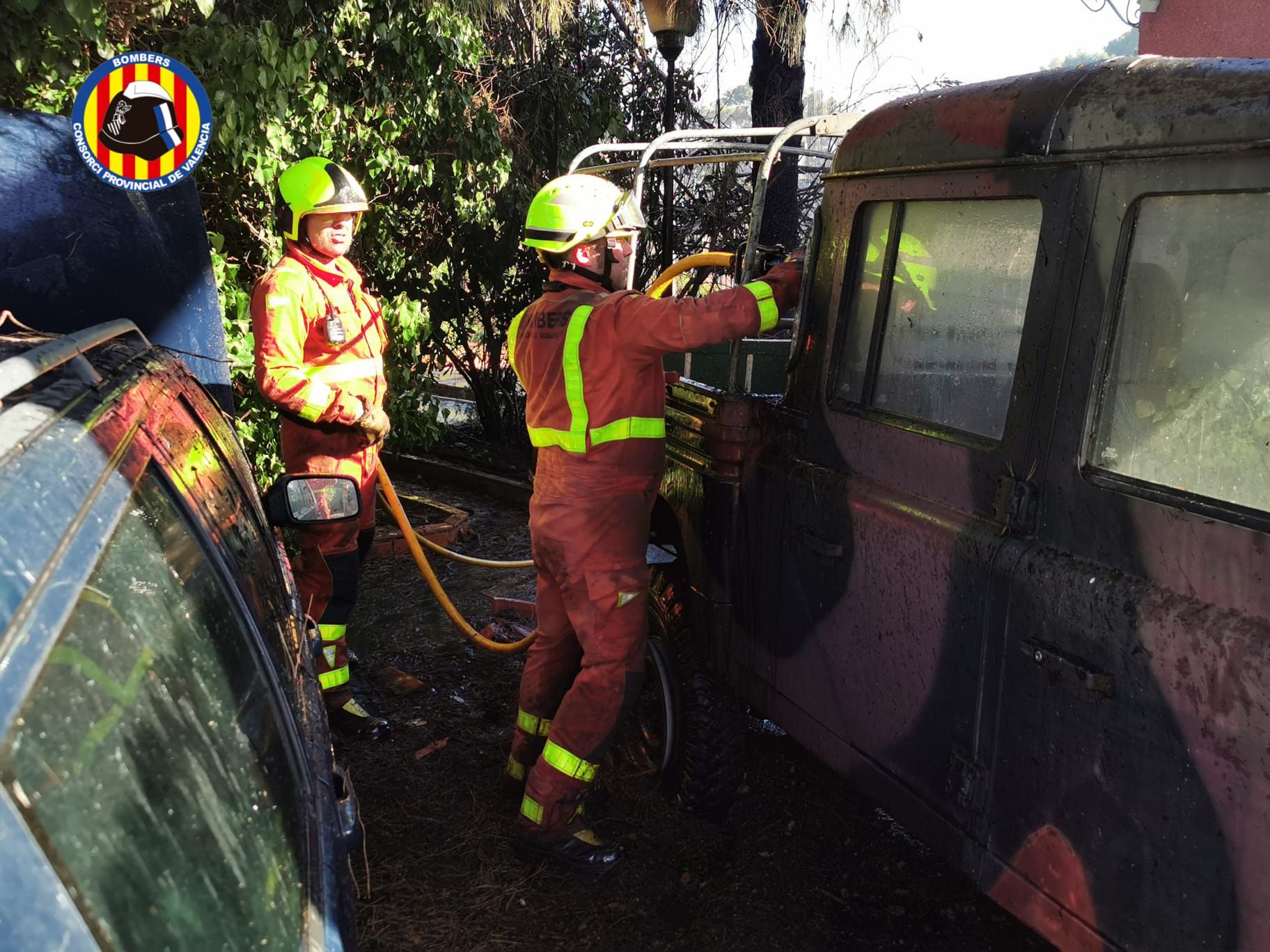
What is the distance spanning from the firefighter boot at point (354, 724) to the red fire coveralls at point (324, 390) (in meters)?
0.04

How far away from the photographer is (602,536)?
3.12 m

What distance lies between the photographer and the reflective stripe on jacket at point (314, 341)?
390cm

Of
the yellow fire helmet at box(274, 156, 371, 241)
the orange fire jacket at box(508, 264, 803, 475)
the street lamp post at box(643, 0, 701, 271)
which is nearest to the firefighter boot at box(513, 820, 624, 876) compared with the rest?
the orange fire jacket at box(508, 264, 803, 475)

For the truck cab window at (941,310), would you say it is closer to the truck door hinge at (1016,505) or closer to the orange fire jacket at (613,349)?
the truck door hinge at (1016,505)

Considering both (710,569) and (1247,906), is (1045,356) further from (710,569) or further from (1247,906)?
(710,569)

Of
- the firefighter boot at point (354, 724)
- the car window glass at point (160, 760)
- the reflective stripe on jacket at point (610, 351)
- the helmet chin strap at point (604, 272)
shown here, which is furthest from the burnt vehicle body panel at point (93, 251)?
the car window glass at point (160, 760)

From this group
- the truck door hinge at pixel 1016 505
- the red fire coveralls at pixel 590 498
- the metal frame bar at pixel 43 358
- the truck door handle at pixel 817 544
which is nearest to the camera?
the metal frame bar at pixel 43 358

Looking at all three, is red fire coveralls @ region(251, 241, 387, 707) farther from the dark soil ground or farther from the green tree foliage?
the green tree foliage

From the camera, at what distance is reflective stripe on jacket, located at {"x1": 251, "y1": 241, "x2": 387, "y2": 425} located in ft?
12.8

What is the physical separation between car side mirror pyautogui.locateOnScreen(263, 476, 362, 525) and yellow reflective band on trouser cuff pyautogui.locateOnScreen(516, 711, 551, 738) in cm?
116

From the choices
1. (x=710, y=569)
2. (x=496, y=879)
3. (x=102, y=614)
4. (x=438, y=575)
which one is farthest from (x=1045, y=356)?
(x=438, y=575)

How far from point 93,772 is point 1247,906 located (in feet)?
5.47

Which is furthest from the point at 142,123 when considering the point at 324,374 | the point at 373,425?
the point at 373,425

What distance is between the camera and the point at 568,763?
316 centimetres
